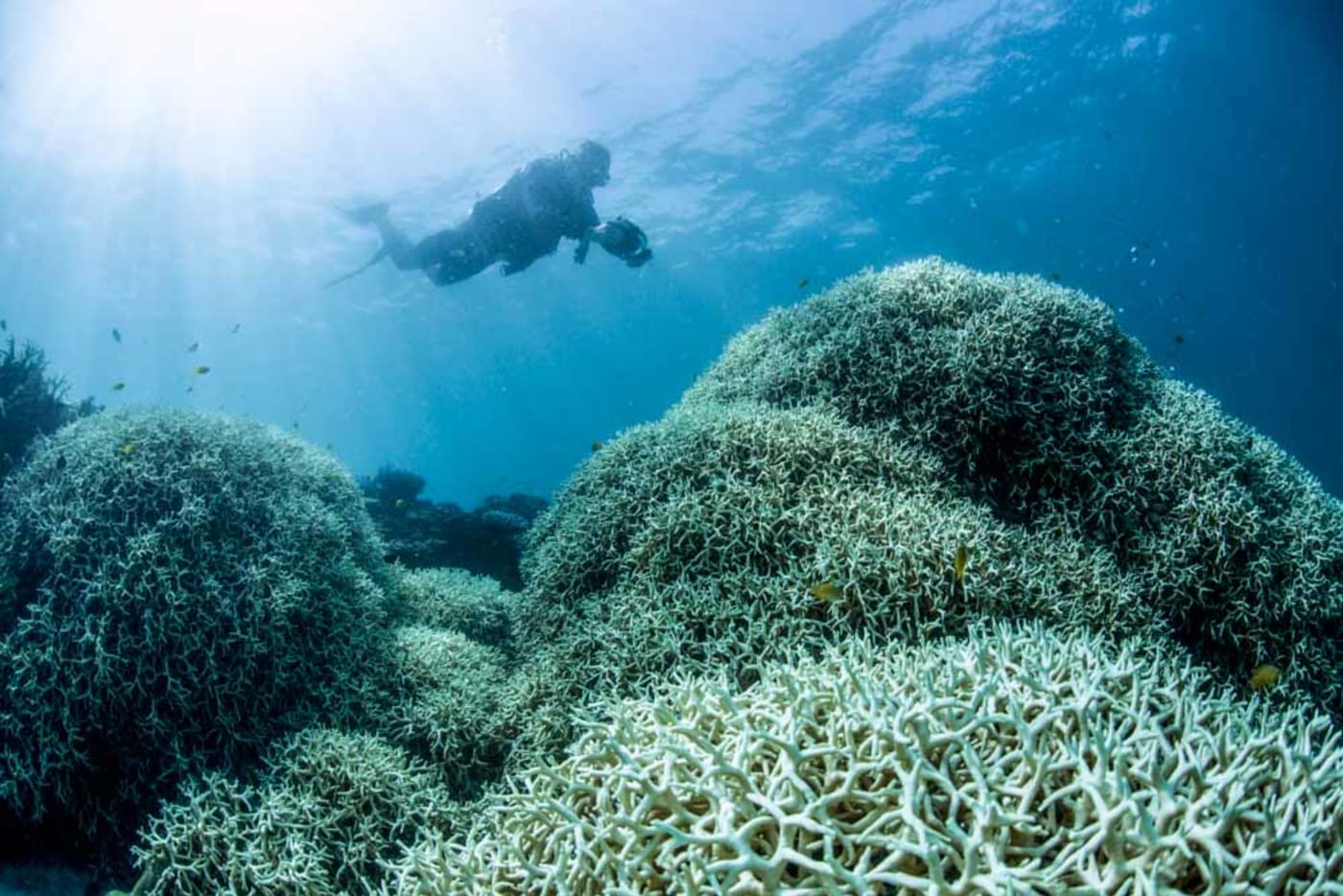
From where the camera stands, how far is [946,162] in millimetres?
35562

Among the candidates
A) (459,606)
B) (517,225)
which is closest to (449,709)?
(459,606)

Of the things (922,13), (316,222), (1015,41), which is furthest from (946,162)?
(316,222)

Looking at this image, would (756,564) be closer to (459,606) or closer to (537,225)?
(459,606)

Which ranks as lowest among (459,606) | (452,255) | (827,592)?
(459,606)

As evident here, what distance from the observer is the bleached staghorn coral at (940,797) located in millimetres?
1747

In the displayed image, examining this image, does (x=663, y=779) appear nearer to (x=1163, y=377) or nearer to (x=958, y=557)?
(x=958, y=557)

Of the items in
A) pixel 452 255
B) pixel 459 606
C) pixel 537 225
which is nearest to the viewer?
pixel 459 606

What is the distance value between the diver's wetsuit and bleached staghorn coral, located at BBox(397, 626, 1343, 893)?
1348 cm

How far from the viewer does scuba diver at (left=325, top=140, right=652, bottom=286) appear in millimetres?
14164

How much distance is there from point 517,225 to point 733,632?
12.8m

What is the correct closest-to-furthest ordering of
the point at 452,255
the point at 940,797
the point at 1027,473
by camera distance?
the point at 940,797
the point at 1027,473
the point at 452,255

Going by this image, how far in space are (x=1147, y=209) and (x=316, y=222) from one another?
53.9 m

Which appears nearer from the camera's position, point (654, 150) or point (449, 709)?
point (449, 709)

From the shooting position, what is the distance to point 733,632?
4.13 meters
